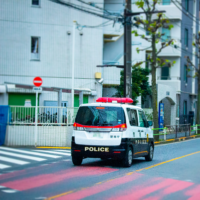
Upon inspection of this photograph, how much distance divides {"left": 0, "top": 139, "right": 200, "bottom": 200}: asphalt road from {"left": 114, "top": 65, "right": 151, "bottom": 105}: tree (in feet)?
52.4

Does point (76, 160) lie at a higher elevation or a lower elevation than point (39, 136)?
lower

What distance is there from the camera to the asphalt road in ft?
28.2

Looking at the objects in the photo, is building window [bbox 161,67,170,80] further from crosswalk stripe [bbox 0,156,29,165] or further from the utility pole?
crosswalk stripe [bbox 0,156,29,165]

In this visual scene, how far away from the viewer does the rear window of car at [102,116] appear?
41.9 feet

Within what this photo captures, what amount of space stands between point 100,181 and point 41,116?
10.7 meters

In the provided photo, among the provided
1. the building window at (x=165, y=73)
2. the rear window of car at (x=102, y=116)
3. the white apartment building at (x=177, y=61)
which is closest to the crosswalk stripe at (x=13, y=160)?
the rear window of car at (x=102, y=116)

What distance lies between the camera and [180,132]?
1161 inches

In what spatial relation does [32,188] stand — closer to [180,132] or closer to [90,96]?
[90,96]

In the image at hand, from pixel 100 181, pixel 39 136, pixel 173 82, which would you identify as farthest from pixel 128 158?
pixel 173 82

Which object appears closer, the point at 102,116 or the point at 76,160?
the point at 102,116

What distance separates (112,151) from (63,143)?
27.5 feet

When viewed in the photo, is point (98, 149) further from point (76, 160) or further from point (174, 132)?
point (174, 132)

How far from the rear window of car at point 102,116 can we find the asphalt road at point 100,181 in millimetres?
1420

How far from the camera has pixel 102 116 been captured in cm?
1284
